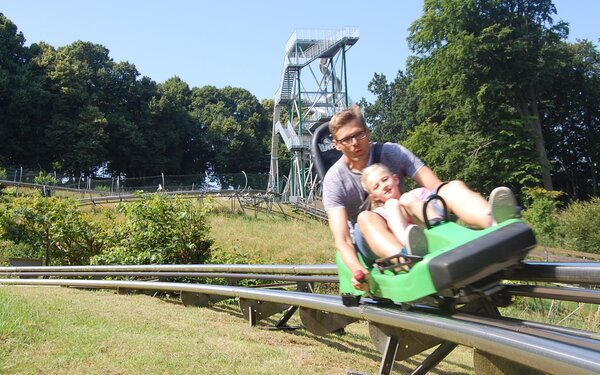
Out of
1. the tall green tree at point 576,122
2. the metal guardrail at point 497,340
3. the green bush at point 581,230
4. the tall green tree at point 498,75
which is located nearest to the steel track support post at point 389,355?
the metal guardrail at point 497,340

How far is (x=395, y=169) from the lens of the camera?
373cm

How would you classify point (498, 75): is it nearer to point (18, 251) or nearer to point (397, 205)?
point (18, 251)

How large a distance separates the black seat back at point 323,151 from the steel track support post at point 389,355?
1.20m

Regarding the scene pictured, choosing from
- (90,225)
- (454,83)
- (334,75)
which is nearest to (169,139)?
(334,75)

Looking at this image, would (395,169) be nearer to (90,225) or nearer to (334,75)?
(90,225)

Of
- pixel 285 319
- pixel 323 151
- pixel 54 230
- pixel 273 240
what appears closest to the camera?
pixel 323 151

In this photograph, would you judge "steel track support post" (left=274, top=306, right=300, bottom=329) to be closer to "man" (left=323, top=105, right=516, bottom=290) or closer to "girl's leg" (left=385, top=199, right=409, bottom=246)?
"man" (left=323, top=105, right=516, bottom=290)

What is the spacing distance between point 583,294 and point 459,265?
1.89 ft

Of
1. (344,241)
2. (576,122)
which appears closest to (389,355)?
(344,241)

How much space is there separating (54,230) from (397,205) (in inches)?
461

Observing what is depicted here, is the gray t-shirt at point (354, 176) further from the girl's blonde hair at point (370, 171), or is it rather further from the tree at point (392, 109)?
the tree at point (392, 109)

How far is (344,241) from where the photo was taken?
3.46m

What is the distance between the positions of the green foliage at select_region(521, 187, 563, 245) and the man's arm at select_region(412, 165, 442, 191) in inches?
908

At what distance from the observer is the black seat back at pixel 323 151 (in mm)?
4066
